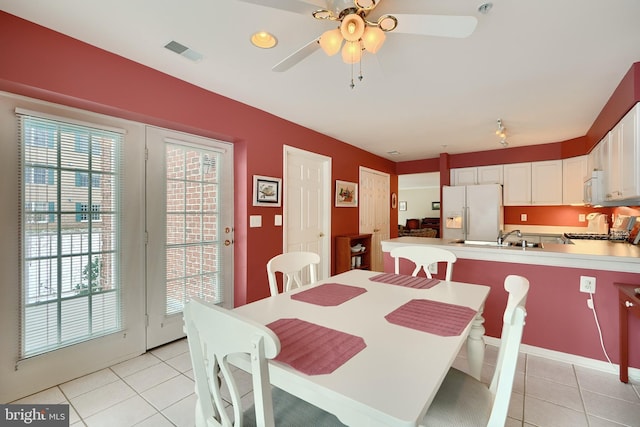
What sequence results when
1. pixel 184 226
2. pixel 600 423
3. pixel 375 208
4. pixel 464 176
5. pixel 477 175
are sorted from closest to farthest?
pixel 600 423
pixel 184 226
pixel 477 175
pixel 464 176
pixel 375 208

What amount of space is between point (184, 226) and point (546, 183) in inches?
205

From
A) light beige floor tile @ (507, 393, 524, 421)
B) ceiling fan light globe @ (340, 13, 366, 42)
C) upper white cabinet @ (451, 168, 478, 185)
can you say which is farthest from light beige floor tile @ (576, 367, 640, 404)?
upper white cabinet @ (451, 168, 478, 185)

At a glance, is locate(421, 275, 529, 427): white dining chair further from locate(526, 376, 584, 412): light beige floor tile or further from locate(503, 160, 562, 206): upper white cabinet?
locate(503, 160, 562, 206): upper white cabinet

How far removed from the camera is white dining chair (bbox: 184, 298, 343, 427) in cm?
68

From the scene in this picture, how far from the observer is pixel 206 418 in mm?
902

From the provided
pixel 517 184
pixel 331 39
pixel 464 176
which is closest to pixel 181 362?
pixel 331 39

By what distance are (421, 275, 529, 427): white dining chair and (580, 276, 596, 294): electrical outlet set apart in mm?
1712

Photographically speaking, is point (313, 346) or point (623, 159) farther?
point (623, 159)

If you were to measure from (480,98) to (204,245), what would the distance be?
3.06 meters

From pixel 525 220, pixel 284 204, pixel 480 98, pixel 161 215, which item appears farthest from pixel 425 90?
pixel 525 220

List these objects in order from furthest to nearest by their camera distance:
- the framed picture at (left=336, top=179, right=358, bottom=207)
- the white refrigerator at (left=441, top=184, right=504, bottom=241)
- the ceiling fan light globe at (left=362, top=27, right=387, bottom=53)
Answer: the white refrigerator at (left=441, top=184, right=504, bottom=241) → the framed picture at (left=336, top=179, right=358, bottom=207) → the ceiling fan light globe at (left=362, top=27, right=387, bottom=53)

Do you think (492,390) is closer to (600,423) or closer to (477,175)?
(600,423)

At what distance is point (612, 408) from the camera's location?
1.73m

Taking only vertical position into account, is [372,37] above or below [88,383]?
above
